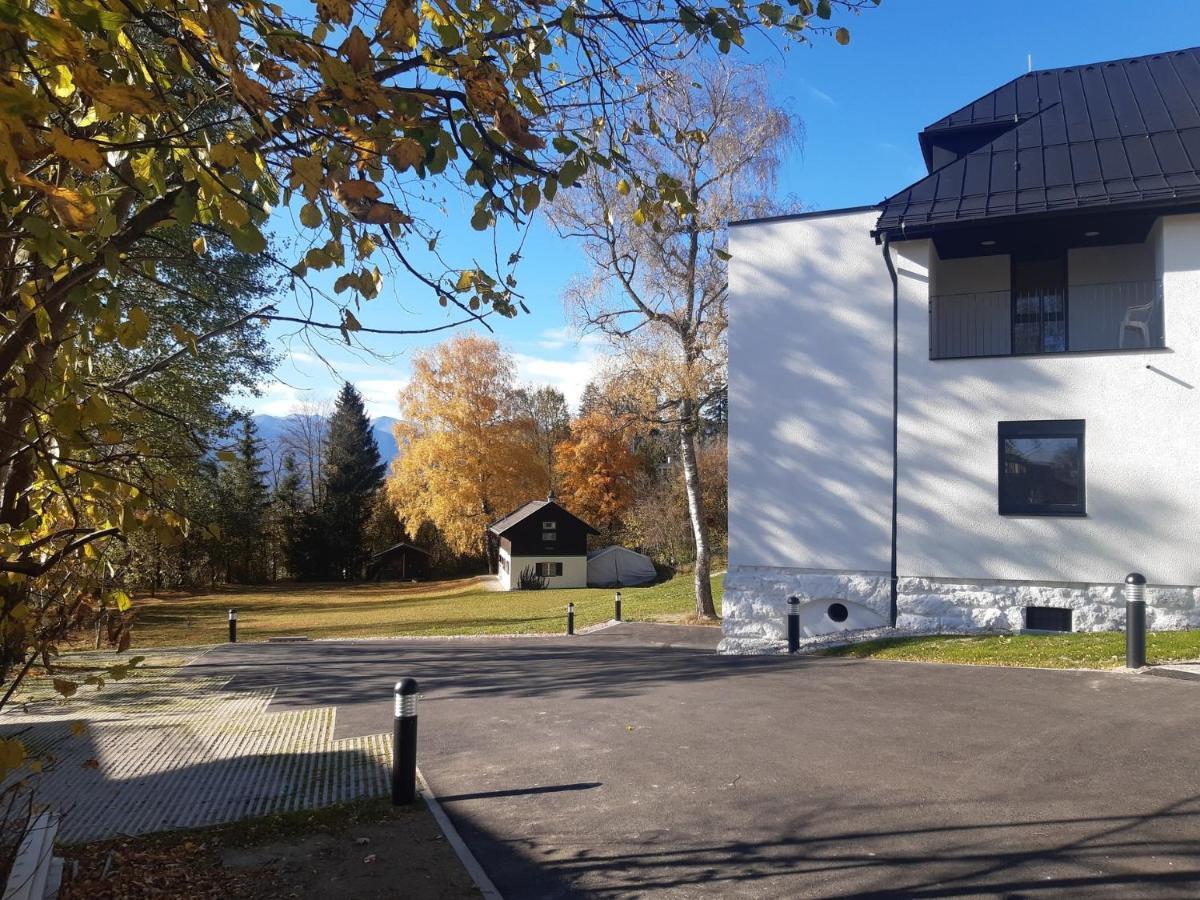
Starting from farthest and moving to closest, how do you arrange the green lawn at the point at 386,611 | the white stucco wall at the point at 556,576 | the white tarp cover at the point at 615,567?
the white tarp cover at the point at 615,567 → the white stucco wall at the point at 556,576 → the green lawn at the point at 386,611

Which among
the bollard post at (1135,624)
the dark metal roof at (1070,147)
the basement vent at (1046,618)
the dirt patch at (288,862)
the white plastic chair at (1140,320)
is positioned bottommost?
the dirt patch at (288,862)

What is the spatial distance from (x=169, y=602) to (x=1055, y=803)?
4403 cm

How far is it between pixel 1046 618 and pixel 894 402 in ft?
14.6

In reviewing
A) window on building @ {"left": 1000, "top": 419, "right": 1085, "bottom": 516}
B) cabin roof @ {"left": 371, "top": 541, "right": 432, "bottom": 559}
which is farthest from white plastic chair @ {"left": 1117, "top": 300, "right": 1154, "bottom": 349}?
cabin roof @ {"left": 371, "top": 541, "right": 432, "bottom": 559}

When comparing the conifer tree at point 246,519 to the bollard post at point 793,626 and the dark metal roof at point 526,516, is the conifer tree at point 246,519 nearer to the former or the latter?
the dark metal roof at point 526,516

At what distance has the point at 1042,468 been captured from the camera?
14.2 m

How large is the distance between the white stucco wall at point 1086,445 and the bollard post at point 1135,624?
12.2 ft

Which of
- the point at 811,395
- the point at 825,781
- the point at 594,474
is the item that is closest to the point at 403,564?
the point at 594,474

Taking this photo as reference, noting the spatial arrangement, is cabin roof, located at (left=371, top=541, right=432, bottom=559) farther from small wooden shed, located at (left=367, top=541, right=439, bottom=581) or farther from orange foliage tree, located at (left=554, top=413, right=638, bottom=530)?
orange foliage tree, located at (left=554, top=413, right=638, bottom=530)

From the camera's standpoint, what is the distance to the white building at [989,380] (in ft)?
44.2

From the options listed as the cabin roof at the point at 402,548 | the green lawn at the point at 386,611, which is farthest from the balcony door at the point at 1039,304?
the cabin roof at the point at 402,548

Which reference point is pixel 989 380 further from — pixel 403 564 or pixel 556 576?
pixel 403 564

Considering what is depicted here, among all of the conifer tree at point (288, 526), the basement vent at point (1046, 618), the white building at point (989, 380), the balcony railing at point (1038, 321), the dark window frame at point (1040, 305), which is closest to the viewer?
the white building at point (989, 380)

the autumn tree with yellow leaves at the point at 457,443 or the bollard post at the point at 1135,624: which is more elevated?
the autumn tree with yellow leaves at the point at 457,443
